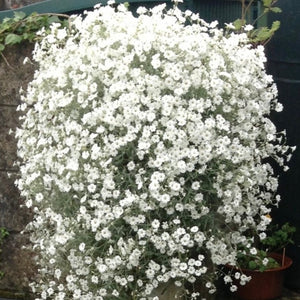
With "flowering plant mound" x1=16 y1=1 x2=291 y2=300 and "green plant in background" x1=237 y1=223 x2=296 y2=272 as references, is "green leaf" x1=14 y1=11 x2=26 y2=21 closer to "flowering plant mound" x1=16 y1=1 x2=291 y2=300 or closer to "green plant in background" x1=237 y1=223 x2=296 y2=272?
"flowering plant mound" x1=16 y1=1 x2=291 y2=300

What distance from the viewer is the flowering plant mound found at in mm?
3232

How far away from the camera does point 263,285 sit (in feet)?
13.8

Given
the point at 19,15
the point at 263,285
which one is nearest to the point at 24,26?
the point at 19,15

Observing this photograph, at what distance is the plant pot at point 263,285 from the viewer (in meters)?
4.18

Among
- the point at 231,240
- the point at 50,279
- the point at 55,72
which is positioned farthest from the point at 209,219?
the point at 50,279

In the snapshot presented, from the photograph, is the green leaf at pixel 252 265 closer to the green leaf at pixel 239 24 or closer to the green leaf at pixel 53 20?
the green leaf at pixel 239 24

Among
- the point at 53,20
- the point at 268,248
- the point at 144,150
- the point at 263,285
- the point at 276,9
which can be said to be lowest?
the point at 263,285

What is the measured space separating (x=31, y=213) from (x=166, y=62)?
1.42 m

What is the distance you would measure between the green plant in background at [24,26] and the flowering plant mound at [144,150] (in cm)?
53

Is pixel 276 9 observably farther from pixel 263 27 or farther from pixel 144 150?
pixel 144 150

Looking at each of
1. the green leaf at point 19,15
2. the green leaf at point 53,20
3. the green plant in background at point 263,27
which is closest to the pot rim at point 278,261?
the green plant in background at point 263,27

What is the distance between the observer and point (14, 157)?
4.25 m

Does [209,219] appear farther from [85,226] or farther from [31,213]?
[31,213]

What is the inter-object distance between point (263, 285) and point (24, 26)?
6.32 ft
